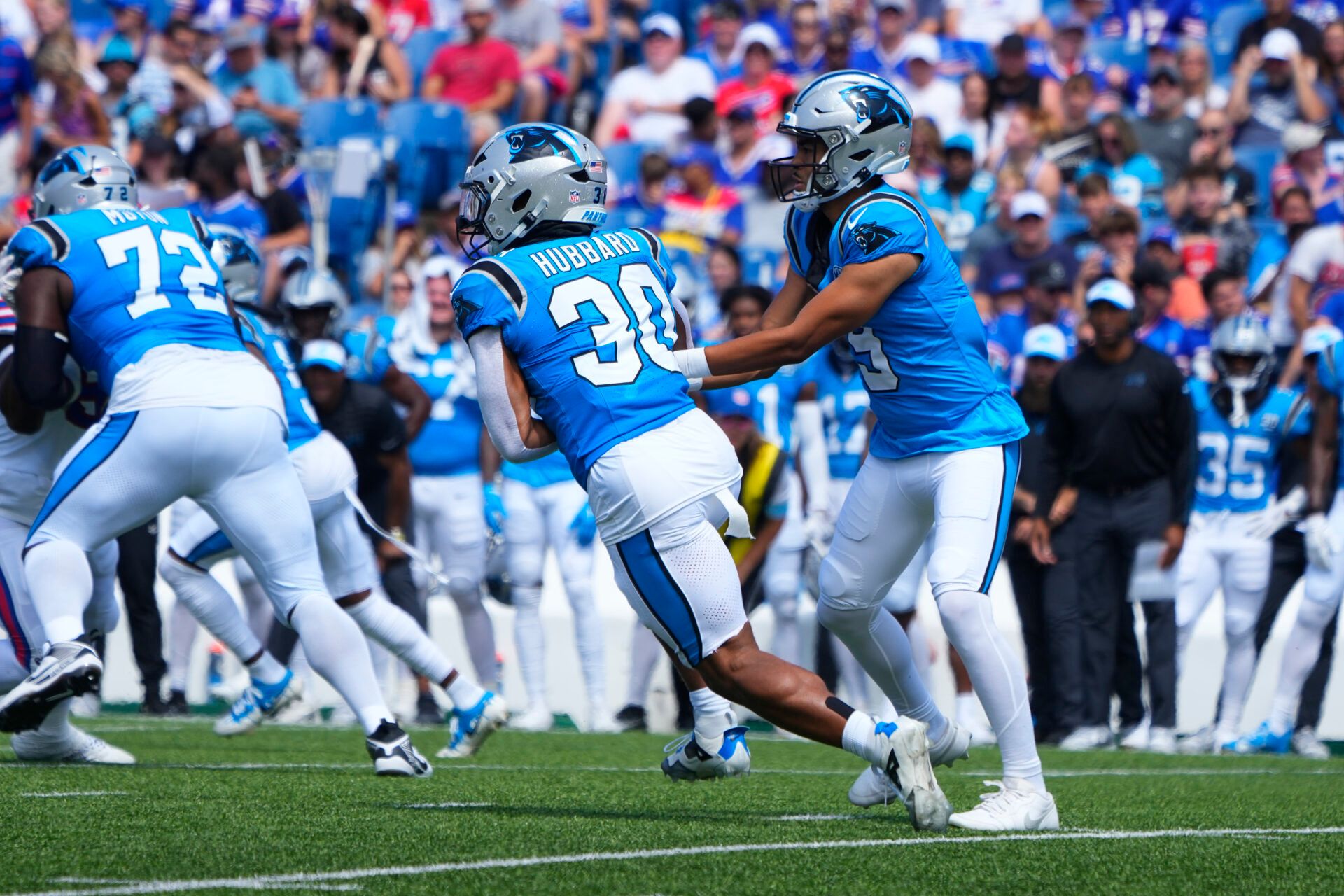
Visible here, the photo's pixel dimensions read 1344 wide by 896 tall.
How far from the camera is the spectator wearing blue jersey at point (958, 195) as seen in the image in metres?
11.5

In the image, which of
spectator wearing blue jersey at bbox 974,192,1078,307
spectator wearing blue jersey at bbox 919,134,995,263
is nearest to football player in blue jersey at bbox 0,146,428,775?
spectator wearing blue jersey at bbox 974,192,1078,307

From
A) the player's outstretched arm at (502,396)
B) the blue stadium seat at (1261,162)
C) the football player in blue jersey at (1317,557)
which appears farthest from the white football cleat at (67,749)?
the blue stadium seat at (1261,162)

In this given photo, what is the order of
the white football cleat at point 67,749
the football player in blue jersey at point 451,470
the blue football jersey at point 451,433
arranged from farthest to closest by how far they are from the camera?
the blue football jersey at point 451,433 → the football player in blue jersey at point 451,470 → the white football cleat at point 67,749

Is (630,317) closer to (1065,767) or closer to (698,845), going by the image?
(698,845)

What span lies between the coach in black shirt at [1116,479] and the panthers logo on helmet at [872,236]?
13.6ft

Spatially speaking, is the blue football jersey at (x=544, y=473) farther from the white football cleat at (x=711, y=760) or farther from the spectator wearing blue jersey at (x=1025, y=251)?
the white football cleat at (x=711, y=760)

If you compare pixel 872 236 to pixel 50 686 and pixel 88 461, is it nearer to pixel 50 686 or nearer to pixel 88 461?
pixel 88 461

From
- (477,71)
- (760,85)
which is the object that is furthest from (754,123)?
(477,71)

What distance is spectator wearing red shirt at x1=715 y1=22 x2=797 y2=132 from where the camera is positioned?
13.1 m

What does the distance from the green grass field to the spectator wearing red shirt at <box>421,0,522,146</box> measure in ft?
25.7

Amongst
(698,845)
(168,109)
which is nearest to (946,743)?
(698,845)

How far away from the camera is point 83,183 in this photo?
19.6 feet

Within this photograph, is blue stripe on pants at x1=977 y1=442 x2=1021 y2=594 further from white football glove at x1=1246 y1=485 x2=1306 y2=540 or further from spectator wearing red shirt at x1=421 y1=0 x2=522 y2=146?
A: spectator wearing red shirt at x1=421 y1=0 x2=522 y2=146

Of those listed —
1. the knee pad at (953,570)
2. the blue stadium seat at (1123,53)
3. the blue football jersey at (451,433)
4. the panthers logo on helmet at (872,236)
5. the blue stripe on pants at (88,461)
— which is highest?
the blue stadium seat at (1123,53)
